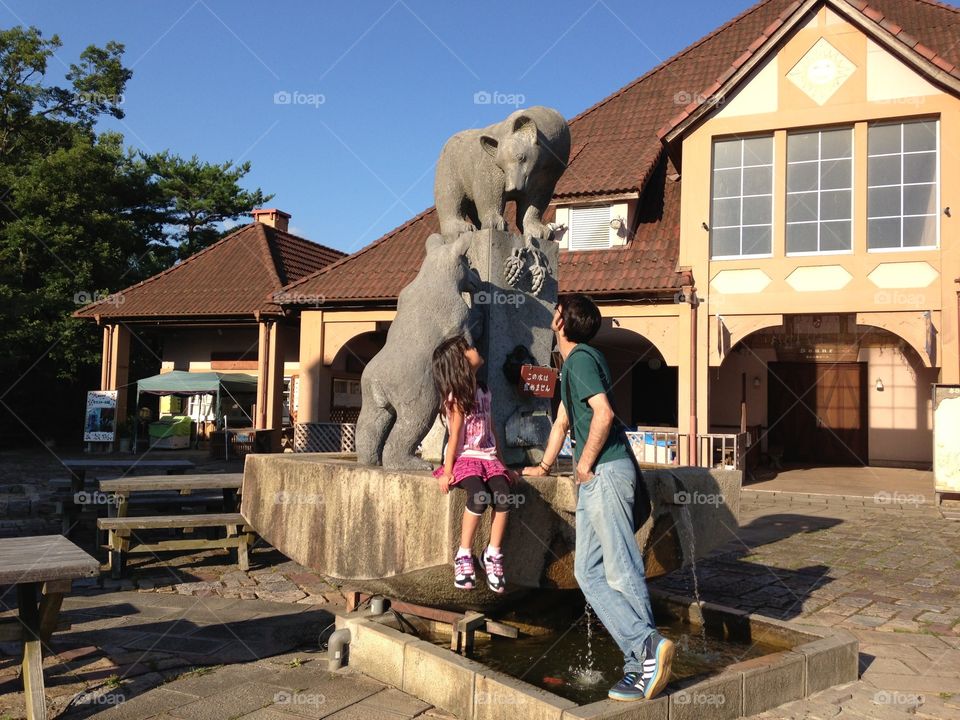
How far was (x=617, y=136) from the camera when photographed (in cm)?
1797

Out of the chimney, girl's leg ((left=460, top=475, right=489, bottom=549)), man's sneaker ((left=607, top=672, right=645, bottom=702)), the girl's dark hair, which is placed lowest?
man's sneaker ((left=607, top=672, right=645, bottom=702))

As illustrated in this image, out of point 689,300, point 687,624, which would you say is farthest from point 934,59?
point 687,624

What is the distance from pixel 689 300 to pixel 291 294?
8.76 m

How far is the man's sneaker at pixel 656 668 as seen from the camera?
3.10m

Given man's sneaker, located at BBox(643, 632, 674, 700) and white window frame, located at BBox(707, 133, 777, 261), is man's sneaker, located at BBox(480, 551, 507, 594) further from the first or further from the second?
white window frame, located at BBox(707, 133, 777, 261)

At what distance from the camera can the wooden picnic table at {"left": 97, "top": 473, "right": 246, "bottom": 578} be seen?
21.1 ft

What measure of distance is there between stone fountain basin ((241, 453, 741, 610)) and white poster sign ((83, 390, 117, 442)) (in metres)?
17.3

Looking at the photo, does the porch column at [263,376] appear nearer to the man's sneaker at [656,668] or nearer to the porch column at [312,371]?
the porch column at [312,371]

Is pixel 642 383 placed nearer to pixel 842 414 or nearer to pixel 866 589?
pixel 842 414

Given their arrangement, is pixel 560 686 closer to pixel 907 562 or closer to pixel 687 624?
pixel 687 624

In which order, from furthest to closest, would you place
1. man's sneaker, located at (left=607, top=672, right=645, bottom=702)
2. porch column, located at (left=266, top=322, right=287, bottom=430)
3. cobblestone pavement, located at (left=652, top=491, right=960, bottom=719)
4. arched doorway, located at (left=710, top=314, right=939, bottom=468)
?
porch column, located at (left=266, top=322, right=287, bottom=430), arched doorway, located at (left=710, top=314, right=939, bottom=468), cobblestone pavement, located at (left=652, top=491, right=960, bottom=719), man's sneaker, located at (left=607, top=672, right=645, bottom=702)

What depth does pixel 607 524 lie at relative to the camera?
3.32 meters

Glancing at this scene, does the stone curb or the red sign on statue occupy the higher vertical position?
the red sign on statue

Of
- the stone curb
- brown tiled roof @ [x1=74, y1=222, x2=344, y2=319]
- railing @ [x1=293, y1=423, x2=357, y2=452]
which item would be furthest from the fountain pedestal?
brown tiled roof @ [x1=74, y1=222, x2=344, y2=319]
